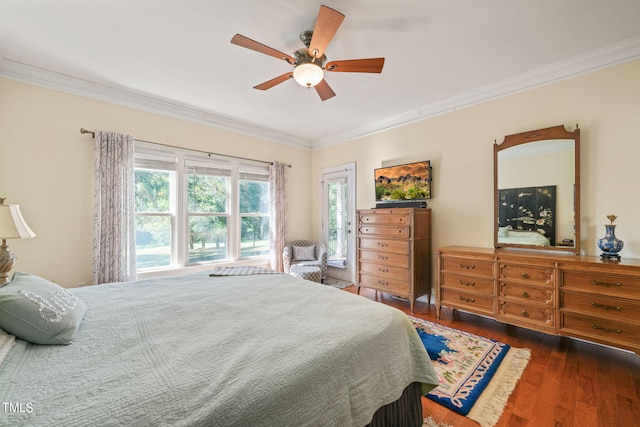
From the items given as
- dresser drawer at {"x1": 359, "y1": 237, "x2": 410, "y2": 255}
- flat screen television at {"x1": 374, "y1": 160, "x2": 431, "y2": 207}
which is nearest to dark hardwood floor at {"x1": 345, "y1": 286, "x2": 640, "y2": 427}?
dresser drawer at {"x1": 359, "y1": 237, "x2": 410, "y2": 255}

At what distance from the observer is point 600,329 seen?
2.13 meters

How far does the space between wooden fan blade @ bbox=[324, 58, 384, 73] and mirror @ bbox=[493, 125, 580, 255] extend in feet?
6.36

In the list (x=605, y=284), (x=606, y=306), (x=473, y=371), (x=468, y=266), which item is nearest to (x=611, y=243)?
(x=605, y=284)

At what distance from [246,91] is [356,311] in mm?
2987

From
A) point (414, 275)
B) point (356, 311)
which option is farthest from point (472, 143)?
point (356, 311)

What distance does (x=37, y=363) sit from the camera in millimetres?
961

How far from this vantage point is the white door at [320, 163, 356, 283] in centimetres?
481

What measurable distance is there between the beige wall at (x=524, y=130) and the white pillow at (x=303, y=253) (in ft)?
4.35

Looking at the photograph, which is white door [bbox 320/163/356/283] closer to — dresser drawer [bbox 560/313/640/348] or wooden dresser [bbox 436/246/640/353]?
wooden dresser [bbox 436/246/640/353]

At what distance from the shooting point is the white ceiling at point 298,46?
6.51 ft

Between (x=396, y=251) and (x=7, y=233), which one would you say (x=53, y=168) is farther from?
(x=396, y=251)

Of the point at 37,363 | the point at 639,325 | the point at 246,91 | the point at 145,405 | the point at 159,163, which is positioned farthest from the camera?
the point at 159,163

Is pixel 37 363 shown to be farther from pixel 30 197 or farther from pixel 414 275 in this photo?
pixel 414 275

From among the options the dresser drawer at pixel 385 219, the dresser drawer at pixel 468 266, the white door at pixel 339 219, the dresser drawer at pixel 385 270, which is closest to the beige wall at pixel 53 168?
the white door at pixel 339 219
